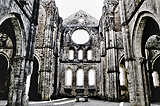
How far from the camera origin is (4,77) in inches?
571

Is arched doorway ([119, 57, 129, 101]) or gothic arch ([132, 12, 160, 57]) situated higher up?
gothic arch ([132, 12, 160, 57])

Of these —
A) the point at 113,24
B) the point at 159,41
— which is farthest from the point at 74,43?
the point at 159,41

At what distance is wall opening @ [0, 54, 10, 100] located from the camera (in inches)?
558

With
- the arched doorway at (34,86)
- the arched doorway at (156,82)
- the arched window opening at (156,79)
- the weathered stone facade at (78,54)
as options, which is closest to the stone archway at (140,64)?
the arched doorway at (156,82)

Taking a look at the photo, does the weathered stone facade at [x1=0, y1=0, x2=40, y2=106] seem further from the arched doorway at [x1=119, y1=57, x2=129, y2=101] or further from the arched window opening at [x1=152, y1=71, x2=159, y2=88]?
the arched window opening at [x1=152, y1=71, x2=159, y2=88]

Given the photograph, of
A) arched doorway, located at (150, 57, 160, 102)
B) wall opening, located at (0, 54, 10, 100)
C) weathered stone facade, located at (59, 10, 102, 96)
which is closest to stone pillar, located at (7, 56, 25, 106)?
wall opening, located at (0, 54, 10, 100)

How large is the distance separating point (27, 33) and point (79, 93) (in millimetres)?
13041

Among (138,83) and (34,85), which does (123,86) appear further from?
(34,85)

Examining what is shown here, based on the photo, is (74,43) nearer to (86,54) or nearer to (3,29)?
(86,54)

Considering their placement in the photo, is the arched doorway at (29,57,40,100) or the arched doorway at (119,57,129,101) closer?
the arched doorway at (29,57,40,100)

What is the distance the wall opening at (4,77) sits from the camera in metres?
14.2

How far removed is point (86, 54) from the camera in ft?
67.9

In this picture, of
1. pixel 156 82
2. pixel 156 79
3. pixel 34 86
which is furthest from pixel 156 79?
pixel 34 86

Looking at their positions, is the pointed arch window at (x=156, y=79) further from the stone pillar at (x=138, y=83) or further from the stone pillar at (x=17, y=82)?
the stone pillar at (x=17, y=82)
